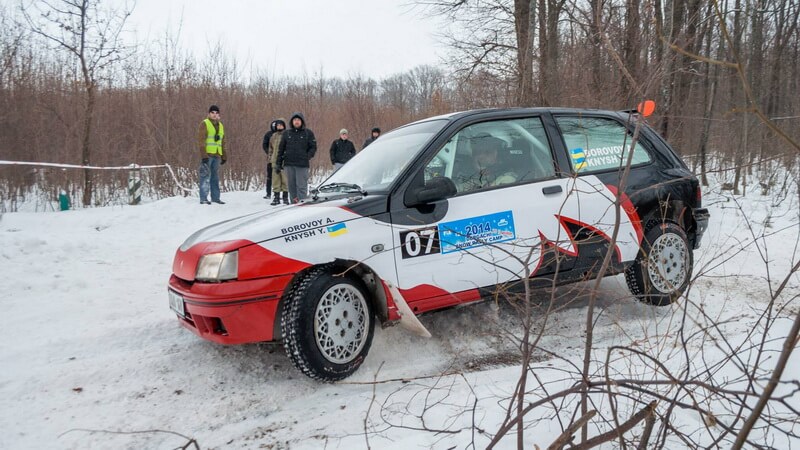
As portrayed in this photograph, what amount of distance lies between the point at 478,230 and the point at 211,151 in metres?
8.40

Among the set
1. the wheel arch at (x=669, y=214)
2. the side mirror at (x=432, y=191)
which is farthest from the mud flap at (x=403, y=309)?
the wheel arch at (x=669, y=214)

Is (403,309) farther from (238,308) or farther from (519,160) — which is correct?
(519,160)

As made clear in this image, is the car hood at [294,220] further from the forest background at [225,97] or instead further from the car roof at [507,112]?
the forest background at [225,97]

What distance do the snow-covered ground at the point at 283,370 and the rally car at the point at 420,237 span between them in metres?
0.35

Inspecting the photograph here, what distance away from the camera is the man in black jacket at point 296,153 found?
9.84 m

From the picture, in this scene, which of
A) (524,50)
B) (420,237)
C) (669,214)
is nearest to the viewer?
(420,237)

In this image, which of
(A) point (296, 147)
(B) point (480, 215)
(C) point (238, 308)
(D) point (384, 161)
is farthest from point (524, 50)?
(C) point (238, 308)

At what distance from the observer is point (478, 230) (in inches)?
131

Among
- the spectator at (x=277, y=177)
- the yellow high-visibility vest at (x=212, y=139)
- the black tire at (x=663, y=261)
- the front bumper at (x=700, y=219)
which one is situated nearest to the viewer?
the black tire at (x=663, y=261)

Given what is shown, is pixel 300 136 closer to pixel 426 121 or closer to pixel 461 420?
pixel 426 121

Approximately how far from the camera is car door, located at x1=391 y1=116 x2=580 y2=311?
3242mm

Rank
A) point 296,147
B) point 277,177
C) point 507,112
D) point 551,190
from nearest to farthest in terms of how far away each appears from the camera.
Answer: point 551,190, point 507,112, point 296,147, point 277,177

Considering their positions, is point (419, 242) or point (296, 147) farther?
point (296, 147)

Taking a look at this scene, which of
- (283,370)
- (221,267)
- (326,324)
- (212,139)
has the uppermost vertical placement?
(212,139)
